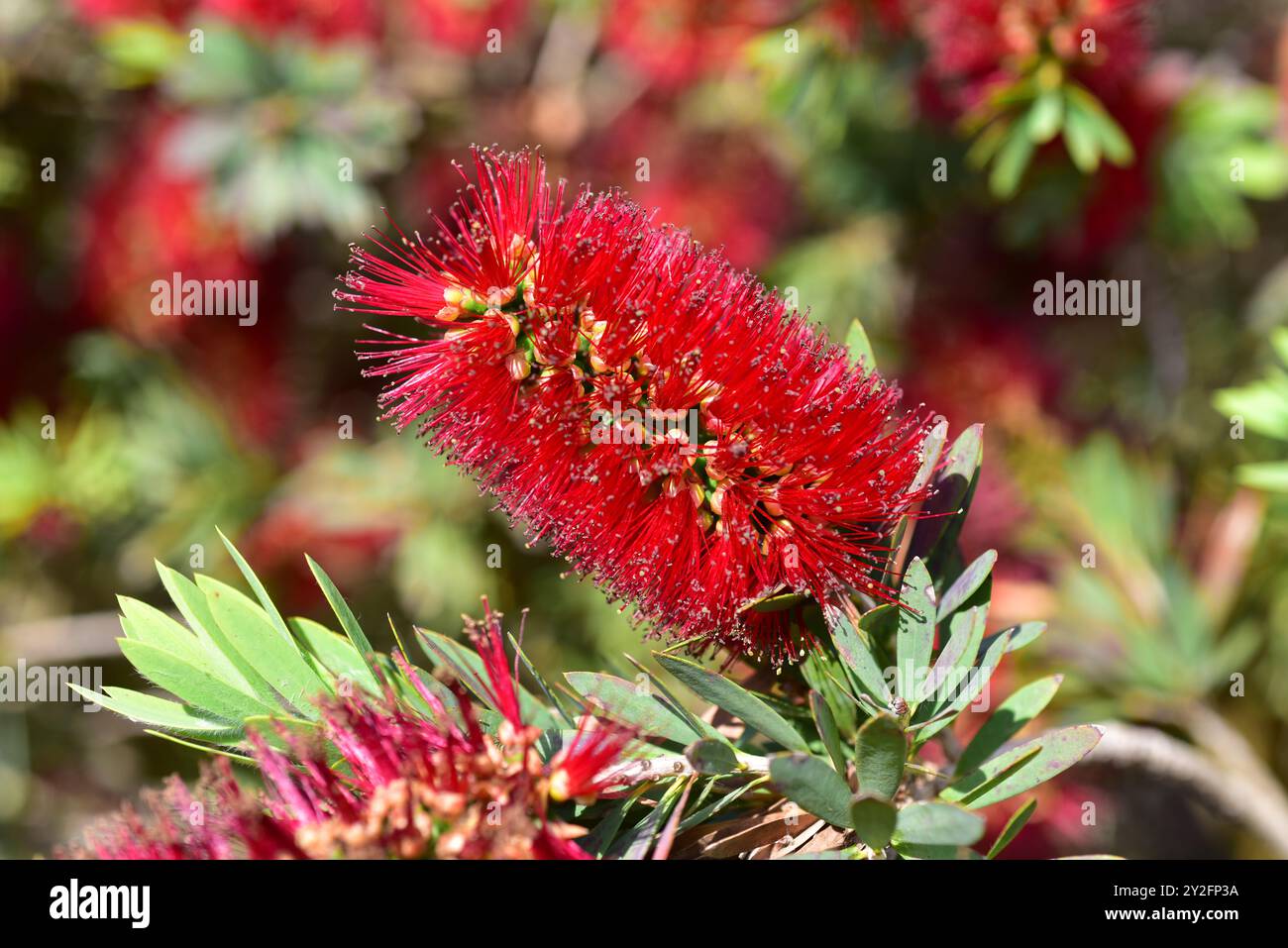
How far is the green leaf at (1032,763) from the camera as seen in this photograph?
0.65m

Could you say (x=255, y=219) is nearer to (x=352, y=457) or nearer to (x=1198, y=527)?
(x=352, y=457)

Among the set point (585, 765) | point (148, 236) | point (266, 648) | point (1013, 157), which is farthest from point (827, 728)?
point (148, 236)

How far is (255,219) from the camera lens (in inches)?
68.4

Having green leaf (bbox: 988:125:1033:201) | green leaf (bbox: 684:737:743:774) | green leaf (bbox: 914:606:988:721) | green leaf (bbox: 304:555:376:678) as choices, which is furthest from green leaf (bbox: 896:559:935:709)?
green leaf (bbox: 988:125:1033:201)

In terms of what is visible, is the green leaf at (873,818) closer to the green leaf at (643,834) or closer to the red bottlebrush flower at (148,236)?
the green leaf at (643,834)

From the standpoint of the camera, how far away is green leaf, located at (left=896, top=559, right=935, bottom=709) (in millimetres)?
716

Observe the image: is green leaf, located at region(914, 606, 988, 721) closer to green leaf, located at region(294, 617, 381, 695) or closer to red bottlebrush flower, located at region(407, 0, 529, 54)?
green leaf, located at region(294, 617, 381, 695)

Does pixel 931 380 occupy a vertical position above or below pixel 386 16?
below

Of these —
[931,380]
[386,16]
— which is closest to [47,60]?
[386,16]

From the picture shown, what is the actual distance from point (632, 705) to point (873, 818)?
0.19 meters

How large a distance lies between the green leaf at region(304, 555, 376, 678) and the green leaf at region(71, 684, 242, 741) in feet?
0.34

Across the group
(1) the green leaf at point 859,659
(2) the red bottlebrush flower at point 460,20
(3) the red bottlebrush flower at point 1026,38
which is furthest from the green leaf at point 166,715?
(2) the red bottlebrush flower at point 460,20

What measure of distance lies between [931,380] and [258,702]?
150cm

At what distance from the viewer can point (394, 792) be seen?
62 cm
